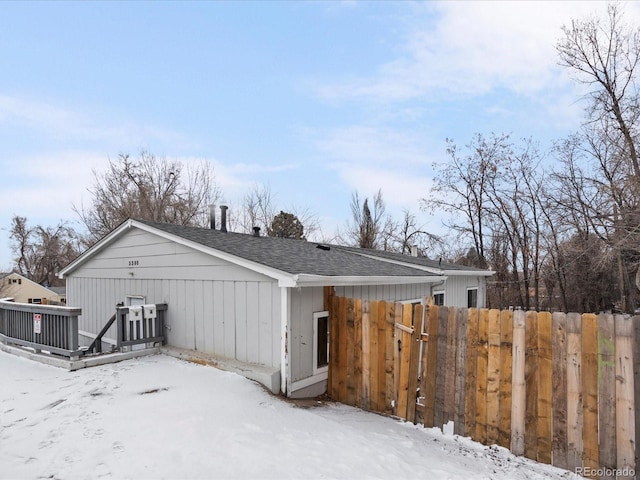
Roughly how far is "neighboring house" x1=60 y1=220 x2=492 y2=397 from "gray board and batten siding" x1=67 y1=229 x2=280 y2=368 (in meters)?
0.02

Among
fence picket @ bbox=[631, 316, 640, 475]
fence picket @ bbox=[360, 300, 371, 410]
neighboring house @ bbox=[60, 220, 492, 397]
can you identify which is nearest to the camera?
fence picket @ bbox=[631, 316, 640, 475]

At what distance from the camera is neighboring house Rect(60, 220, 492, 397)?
573 cm

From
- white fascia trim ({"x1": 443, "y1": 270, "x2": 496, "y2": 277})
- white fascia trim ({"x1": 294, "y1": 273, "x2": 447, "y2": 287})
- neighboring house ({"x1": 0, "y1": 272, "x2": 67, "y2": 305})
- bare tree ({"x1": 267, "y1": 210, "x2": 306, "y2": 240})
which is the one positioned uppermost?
bare tree ({"x1": 267, "y1": 210, "x2": 306, "y2": 240})

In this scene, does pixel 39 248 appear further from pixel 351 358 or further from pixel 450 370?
pixel 450 370

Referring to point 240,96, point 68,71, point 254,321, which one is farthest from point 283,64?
point 254,321

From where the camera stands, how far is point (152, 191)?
23.2 m

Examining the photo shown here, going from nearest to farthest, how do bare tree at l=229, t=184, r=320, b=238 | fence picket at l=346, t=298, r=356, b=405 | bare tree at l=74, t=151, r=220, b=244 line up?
1. fence picket at l=346, t=298, r=356, b=405
2. bare tree at l=74, t=151, r=220, b=244
3. bare tree at l=229, t=184, r=320, b=238

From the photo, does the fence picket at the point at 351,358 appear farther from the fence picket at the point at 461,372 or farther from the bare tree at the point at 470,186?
the bare tree at the point at 470,186

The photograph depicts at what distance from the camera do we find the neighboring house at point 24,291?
122 feet

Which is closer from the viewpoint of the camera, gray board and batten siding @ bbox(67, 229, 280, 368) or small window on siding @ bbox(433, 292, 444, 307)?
gray board and batten siding @ bbox(67, 229, 280, 368)

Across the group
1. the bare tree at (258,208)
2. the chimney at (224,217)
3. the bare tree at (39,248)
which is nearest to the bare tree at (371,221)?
Answer: the bare tree at (258,208)

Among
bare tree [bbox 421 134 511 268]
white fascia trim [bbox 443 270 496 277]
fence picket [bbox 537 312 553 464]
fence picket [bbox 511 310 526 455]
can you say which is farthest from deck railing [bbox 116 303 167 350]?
bare tree [bbox 421 134 511 268]

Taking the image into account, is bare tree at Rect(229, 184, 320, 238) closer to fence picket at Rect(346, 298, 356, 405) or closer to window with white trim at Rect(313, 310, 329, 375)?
window with white trim at Rect(313, 310, 329, 375)

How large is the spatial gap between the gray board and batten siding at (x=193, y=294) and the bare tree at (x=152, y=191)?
14.2 meters
